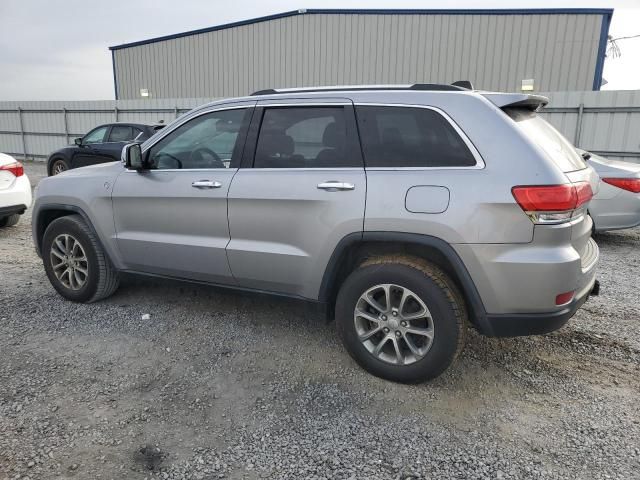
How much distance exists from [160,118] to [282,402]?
16223mm

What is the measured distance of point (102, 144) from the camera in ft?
39.2

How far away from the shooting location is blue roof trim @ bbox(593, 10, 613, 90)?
1453 cm

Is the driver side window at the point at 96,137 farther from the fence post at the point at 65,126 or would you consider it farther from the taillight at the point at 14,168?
the fence post at the point at 65,126

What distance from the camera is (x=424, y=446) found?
254cm

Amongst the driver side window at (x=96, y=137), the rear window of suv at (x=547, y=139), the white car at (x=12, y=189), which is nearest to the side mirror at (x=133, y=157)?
the rear window of suv at (x=547, y=139)

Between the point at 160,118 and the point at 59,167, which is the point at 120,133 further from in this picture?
the point at 160,118

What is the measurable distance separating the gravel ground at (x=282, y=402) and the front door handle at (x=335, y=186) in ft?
3.98

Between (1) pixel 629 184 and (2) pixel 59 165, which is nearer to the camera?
(1) pixel 629 184

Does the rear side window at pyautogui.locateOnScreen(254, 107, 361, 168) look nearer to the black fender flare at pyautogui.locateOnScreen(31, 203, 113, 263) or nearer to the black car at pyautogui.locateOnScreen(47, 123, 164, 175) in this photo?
the black fender flare at pyautogui.locateOnScreen(31, 203, 113, 263)

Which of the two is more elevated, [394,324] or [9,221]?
[394,324]

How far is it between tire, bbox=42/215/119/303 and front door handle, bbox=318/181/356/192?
86.9 inches

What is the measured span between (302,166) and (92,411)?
6.37 ft

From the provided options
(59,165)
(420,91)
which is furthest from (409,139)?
(59,165)

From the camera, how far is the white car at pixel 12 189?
682 cm
